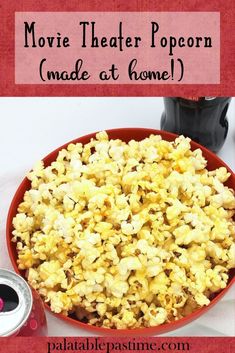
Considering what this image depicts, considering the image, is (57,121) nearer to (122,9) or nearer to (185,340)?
(122,9)

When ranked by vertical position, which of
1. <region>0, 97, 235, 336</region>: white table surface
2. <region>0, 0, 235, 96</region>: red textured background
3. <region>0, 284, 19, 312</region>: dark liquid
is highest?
<region>0, 0, 235, 96</region>: red textured background

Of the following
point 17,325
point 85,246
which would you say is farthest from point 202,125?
point 17,325

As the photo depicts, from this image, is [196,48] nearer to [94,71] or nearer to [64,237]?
[94,71]

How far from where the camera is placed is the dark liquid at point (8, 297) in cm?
95

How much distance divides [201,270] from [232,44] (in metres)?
0.39

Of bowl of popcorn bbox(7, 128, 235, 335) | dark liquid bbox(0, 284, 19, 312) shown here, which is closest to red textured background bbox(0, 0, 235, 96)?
bowl of popcorn bbox(7, 128, 235, 335)

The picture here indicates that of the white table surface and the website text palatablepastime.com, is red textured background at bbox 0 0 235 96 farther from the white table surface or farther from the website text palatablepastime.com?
the website text palatablepastime.com

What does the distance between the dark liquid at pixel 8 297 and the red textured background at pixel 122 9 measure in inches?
15.7

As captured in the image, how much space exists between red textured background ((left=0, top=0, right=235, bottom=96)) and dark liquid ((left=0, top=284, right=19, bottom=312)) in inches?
15.7

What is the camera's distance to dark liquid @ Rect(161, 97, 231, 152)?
3.92ft

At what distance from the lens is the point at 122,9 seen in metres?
1.12

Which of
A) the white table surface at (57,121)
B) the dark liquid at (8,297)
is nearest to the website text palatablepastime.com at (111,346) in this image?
the dark liquid at (8,297)

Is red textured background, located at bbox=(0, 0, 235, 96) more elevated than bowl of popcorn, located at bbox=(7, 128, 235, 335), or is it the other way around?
red textured background, located at bbox=(0, 0, 235, 96)

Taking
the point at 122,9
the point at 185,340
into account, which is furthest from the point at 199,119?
the point at 185,340
